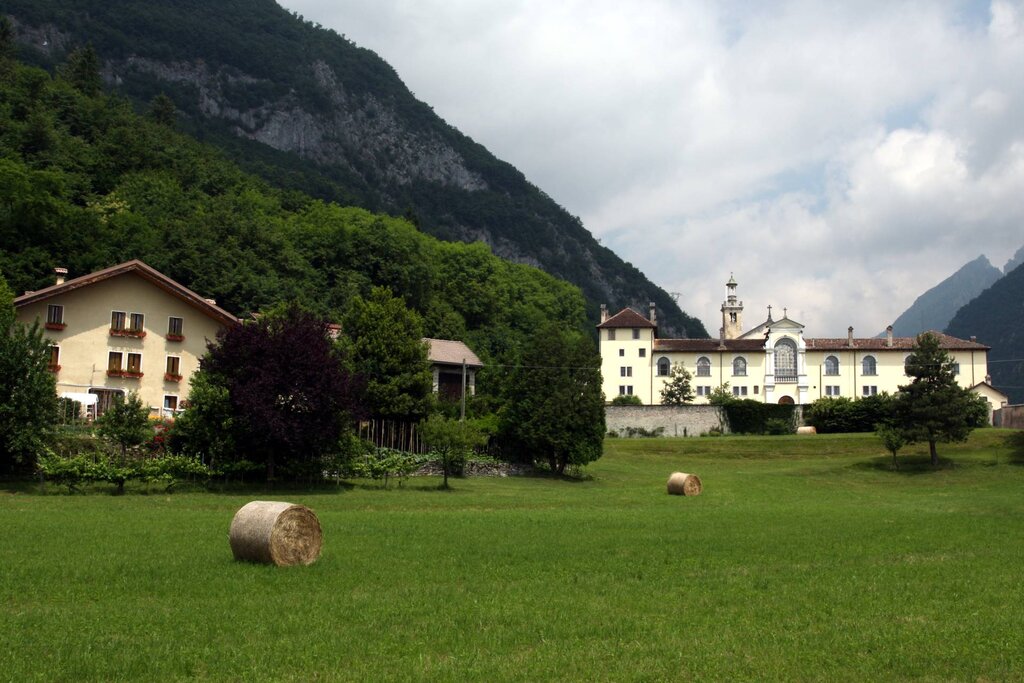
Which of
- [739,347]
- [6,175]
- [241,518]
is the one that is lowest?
[241,518]

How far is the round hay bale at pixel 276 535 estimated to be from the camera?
1652cm

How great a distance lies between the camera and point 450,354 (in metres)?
75.8

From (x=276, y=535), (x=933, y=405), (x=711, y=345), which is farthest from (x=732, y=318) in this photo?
(x=276, y=535)

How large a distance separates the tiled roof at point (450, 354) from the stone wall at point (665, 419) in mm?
15102

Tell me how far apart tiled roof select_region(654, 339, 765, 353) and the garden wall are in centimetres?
2486

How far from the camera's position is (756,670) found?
10.1 metres

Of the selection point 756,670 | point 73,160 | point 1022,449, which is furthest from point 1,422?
point 73,160

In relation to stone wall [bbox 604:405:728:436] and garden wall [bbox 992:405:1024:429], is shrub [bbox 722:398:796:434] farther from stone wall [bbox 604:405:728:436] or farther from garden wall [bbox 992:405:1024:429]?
garden wall [bbox 992:405:1024:429]

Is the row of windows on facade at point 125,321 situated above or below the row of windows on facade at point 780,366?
below

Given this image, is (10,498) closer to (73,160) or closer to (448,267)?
(73,160)

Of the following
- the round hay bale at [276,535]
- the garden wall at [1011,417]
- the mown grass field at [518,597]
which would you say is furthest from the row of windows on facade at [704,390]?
the round hay bale at [276,535]

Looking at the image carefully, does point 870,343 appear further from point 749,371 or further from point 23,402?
Result: point 23,402

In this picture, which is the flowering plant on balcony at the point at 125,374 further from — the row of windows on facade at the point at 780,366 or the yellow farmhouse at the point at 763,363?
the row of windows on facade at the point at 780,366

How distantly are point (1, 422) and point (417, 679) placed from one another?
29.7 m
